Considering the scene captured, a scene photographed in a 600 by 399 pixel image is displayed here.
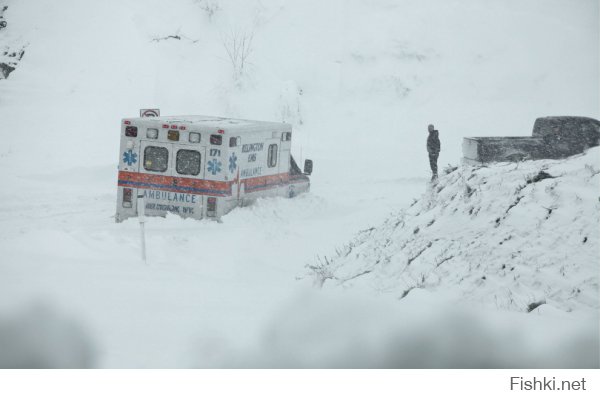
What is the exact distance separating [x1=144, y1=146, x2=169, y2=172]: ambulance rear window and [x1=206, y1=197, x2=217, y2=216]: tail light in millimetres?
979

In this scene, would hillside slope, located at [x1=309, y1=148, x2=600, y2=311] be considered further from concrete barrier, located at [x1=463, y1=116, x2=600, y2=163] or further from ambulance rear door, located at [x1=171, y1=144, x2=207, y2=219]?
concrete barrier, located at [x1=463, y1=116, x2=600, y2=163]

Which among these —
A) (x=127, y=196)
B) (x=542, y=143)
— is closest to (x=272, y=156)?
(x=127, y=196)

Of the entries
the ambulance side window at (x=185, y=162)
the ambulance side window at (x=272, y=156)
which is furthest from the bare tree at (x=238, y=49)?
the ambulance side window at (x=185, y=162)

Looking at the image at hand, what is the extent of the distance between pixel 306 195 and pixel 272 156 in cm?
196

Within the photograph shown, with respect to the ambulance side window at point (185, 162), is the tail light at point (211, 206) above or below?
below

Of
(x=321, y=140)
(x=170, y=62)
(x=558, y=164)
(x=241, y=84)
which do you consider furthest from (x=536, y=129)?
(x=170, y=62)

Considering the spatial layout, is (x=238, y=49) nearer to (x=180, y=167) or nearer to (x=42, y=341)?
(x=180, y=167)

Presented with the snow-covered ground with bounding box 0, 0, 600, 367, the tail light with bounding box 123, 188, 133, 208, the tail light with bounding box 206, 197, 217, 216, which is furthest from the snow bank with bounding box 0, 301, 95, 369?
the tail light with bounding box 123, 188, 133, 208

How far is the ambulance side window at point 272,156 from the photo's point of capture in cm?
1650

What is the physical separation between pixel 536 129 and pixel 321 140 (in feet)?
31.2

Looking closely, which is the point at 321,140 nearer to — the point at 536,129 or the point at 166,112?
the point at 166,112

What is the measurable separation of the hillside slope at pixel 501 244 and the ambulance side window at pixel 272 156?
6.12 m

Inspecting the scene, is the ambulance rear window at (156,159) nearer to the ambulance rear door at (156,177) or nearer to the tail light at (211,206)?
the ambulance rear door at (156,177)

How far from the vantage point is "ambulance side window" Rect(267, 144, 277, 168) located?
54.1ft
